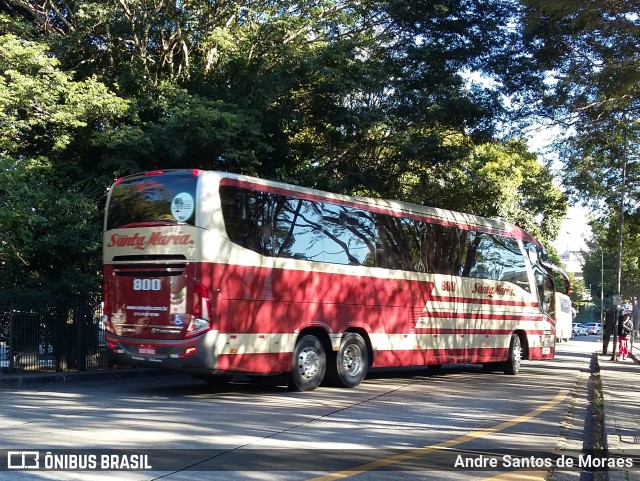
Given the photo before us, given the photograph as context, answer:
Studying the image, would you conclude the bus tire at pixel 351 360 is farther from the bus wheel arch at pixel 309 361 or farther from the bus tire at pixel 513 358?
the bus tire at pixel 513 358

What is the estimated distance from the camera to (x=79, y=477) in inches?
252

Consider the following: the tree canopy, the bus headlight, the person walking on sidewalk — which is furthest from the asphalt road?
the person walking on sidewalk

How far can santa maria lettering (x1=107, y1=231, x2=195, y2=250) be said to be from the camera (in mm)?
11648

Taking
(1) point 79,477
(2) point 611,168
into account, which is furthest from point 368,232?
(2) point 611,168

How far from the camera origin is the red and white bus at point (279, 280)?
1162 centimetres

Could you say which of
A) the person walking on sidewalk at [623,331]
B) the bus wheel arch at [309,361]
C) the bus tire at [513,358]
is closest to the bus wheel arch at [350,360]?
the bus wheel arch at [309,361]

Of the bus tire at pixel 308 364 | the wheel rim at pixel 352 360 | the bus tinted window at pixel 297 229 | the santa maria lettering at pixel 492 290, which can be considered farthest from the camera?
the santa maria lettering at pixel 492 290

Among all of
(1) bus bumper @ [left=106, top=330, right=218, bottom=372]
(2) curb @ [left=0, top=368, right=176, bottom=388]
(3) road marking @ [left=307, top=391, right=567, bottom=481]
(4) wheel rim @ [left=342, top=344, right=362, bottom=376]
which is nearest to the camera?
(3) road marking @ [left=307, top=391, right=567, bottom=481]

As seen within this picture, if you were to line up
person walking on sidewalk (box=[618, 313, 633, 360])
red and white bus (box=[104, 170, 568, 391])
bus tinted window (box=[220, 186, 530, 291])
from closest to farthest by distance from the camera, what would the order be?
1. red and white bus (box=[104, 170, 568, 391])
2. bus tinted window (box=[220, 186, 530, 291])
3. person walking on sidewalk (box=[618, 313, 633, 360])

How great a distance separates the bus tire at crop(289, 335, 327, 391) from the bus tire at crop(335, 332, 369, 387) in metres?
0.37

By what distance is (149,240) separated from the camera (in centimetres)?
1210

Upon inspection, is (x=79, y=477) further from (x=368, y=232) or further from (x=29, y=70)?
(x=29, y=70)

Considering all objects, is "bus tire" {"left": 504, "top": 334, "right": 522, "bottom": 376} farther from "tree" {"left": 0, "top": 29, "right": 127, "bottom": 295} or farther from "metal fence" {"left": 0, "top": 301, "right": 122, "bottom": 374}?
"tree" {"left": 0, "top": 29, "right": 127, "bottom": 295}

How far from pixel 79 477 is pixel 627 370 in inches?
754
